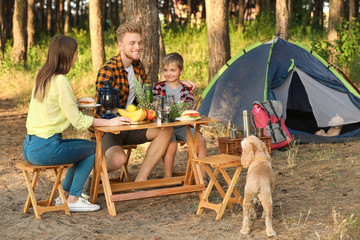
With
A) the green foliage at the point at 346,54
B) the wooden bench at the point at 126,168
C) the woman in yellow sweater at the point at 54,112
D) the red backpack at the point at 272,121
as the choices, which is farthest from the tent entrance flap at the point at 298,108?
the woman in yellow sweater at the point at 54,112

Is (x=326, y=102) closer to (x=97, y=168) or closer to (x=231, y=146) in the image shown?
(x=231, y=146)

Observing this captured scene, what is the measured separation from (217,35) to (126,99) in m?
5.62

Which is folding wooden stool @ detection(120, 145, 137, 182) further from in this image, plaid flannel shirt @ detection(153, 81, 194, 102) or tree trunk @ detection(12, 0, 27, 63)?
tree trunk @ detection(12, 0, 27, 63)

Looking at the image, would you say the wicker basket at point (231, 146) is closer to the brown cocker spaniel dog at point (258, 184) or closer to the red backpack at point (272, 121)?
the red backpack at point (272, 121)

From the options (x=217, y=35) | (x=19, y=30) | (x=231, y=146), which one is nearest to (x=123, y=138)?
(x=231, y=146)

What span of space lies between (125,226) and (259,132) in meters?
2.95

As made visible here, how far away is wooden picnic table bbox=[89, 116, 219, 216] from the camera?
4.78m

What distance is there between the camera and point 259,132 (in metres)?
6.89

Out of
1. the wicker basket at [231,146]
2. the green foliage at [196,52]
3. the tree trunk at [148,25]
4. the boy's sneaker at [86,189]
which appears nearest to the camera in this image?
the boy's sneaker at [86,189]

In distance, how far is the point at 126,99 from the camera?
5.47 m

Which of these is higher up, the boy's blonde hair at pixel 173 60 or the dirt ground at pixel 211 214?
the boy's blonde hair at pixel 173 60

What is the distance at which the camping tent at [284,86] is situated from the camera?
26.7 ft

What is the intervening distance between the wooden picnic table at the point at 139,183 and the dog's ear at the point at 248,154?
2.12 feet

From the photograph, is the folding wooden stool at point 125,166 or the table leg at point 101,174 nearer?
the table leg at point 101,174
